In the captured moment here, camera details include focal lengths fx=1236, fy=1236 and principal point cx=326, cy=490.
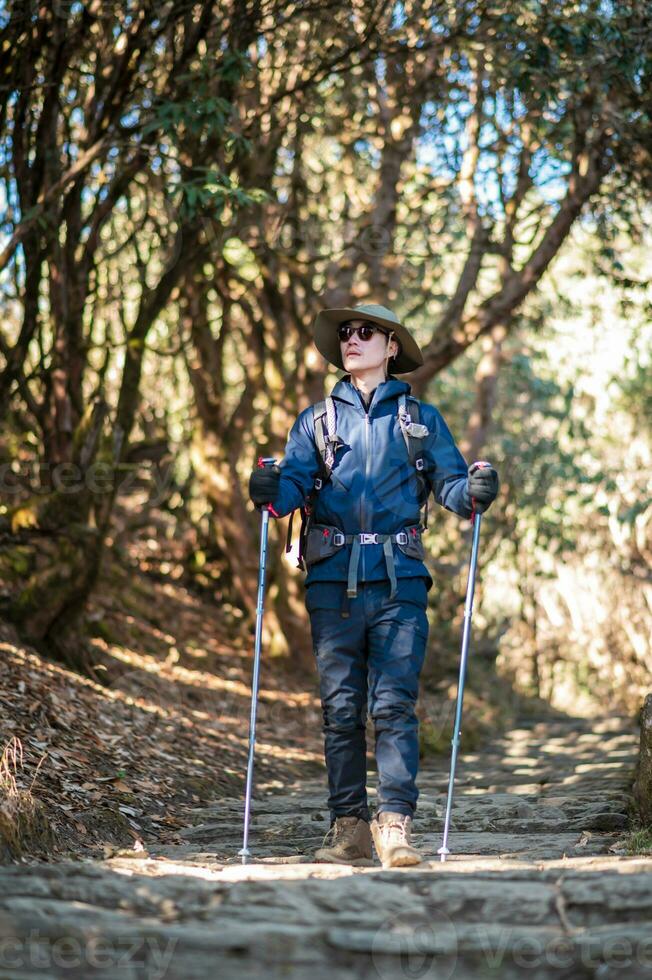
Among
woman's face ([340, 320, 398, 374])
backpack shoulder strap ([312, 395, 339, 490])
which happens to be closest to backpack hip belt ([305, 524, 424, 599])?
backpack shoulder strap ([312, 395, 339, 490])

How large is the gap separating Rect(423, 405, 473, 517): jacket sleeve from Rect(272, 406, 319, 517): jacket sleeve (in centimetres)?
51

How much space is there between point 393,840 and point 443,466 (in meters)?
1.61

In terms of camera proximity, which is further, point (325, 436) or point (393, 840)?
point (325, 436)

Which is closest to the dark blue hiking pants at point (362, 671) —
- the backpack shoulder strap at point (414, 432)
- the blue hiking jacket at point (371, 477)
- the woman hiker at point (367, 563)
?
the woman hiker at point (367, 563)

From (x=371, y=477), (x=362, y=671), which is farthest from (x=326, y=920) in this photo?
(x=371, y=477)

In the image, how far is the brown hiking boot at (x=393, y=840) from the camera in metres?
4.59

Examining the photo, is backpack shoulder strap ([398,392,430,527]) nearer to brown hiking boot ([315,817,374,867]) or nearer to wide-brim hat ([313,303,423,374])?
wide-brim hat ([313,303,423,374])

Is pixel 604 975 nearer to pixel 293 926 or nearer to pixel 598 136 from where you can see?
pixel 293 926

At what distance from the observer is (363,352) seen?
557 cm

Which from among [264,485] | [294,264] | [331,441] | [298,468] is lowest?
[264,485]

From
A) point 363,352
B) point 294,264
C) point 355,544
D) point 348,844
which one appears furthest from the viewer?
point 294,264

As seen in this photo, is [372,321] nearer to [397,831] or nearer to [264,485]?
[264,485]

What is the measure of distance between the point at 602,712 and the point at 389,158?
29.8ft

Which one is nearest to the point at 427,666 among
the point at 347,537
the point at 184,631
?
the point at 184,631
